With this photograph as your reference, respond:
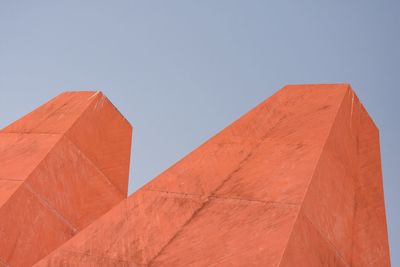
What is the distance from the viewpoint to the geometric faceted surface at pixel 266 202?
5320 millimetres

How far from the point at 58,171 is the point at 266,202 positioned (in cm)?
413

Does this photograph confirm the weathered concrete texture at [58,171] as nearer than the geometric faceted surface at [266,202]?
No

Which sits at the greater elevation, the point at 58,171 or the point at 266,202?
the point at 58,171

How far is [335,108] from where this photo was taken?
6.87m

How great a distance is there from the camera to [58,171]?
8.82 m

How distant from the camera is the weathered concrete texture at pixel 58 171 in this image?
7973mm

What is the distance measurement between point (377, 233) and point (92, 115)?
477 cm

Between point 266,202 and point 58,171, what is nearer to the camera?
point 266,202

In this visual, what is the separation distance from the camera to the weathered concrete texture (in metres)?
7.97

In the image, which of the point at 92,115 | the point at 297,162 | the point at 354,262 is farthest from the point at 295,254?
the point at 92,115

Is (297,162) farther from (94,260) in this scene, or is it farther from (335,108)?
(94,260)

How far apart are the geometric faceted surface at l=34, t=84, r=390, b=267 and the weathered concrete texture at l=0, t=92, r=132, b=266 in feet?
0.61

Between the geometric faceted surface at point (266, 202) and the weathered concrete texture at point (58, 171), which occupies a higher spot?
the weathered concrete texture at point (58, 171)

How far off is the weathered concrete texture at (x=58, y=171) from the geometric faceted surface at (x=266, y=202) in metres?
0.19
